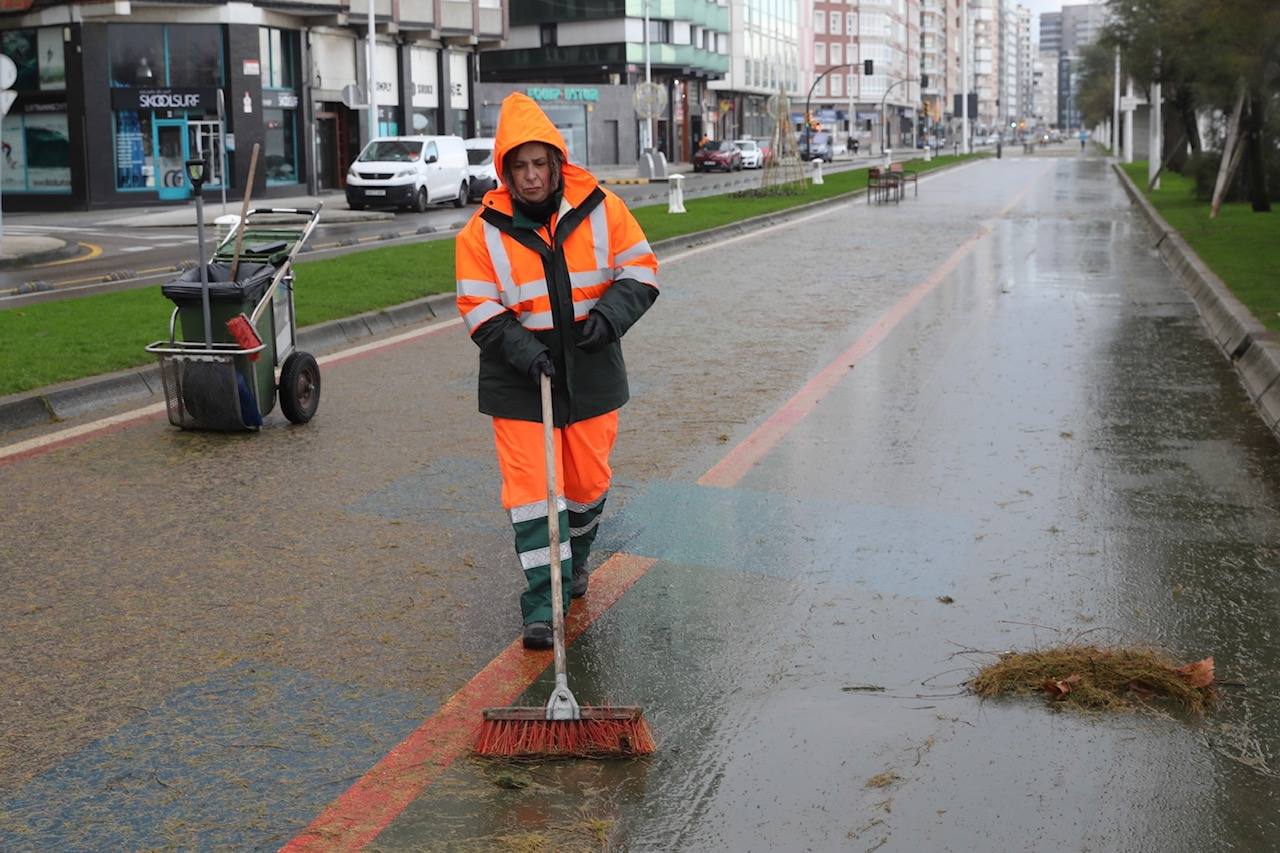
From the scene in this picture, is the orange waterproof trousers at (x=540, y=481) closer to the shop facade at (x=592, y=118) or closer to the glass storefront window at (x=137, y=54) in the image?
the glass storefront window at (x=137, y=54)

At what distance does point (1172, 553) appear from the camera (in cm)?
614

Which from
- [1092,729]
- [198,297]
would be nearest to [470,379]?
[198,297]

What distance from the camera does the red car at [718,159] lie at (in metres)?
64.5

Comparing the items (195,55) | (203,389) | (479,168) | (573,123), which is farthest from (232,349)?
(573,123)

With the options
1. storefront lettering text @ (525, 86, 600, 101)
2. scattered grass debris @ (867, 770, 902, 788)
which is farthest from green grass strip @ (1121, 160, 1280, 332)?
storefront lettering text @ (525, 86, 600, 101)

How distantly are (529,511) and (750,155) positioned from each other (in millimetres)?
63917

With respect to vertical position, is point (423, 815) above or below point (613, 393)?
below

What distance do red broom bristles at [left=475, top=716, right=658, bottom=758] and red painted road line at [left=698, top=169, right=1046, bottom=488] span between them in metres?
3.31

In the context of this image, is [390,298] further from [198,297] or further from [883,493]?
[883,493]

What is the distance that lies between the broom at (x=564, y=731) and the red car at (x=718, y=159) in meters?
61.5

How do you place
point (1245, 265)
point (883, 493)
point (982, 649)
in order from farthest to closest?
point (1245, 265), point (883, 493), point (982, 649)

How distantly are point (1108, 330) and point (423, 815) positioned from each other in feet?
34.9

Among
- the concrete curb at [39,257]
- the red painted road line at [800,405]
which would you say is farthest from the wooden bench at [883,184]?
the red painted road line at [800,405]

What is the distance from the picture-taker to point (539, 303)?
4.96 m
